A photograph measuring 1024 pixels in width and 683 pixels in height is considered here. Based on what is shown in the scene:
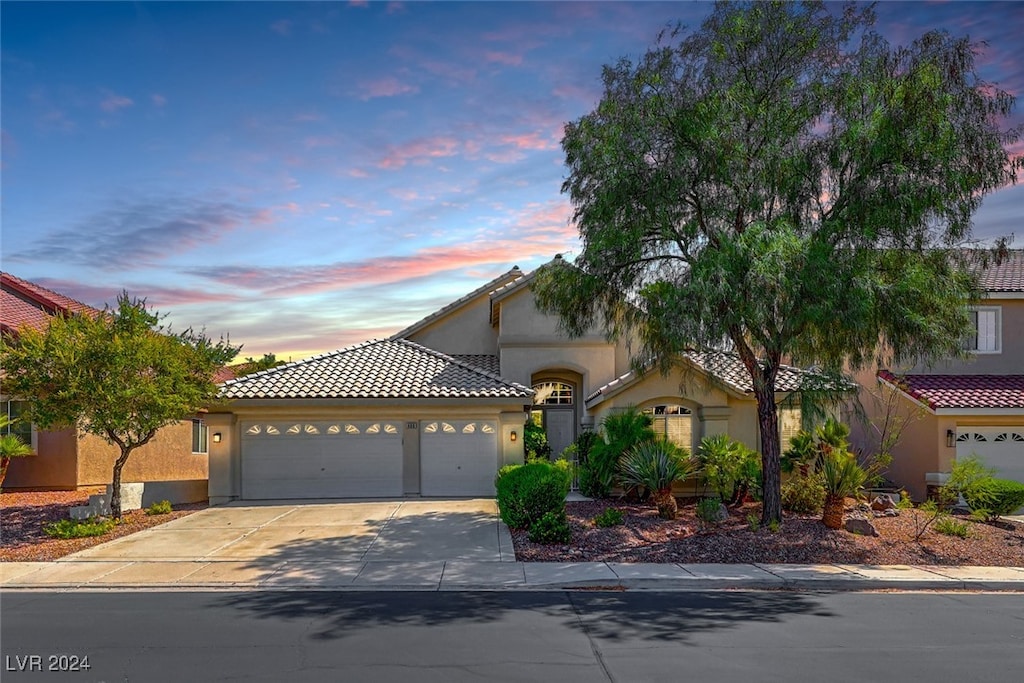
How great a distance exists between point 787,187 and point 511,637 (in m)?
9.94

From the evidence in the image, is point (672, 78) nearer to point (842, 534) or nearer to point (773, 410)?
point (773, 410)

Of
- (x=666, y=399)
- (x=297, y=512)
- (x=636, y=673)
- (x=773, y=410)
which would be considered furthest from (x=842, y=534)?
(x=297, y=512)

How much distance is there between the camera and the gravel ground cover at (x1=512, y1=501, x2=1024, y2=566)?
13.6 meters

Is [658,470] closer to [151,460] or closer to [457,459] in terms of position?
[457,459]

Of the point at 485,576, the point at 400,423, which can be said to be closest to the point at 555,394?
the point at 400,423

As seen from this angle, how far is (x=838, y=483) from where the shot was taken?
15.3m

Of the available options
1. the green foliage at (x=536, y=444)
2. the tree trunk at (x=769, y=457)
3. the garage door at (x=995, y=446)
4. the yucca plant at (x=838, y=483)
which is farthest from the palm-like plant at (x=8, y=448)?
the garage door at (x=995, y=446)

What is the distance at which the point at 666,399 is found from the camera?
67.6 ft

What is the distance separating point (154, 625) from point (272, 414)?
34.2 ft

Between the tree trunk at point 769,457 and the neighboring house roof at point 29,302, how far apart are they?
69.4 feet

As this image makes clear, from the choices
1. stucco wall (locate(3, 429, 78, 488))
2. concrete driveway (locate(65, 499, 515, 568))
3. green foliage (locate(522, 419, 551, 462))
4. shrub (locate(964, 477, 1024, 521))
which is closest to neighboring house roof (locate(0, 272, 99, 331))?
stucco wall (locate(3, 429, 78, 488))

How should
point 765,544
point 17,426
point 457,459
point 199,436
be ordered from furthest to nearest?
point 199,436 → point 17,426 → point 457,459 → point 765,544

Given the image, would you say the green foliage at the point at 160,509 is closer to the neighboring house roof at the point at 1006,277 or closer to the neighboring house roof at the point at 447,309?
the neighboring house roof at the point at 447,309

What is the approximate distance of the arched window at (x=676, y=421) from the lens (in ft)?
67.7
